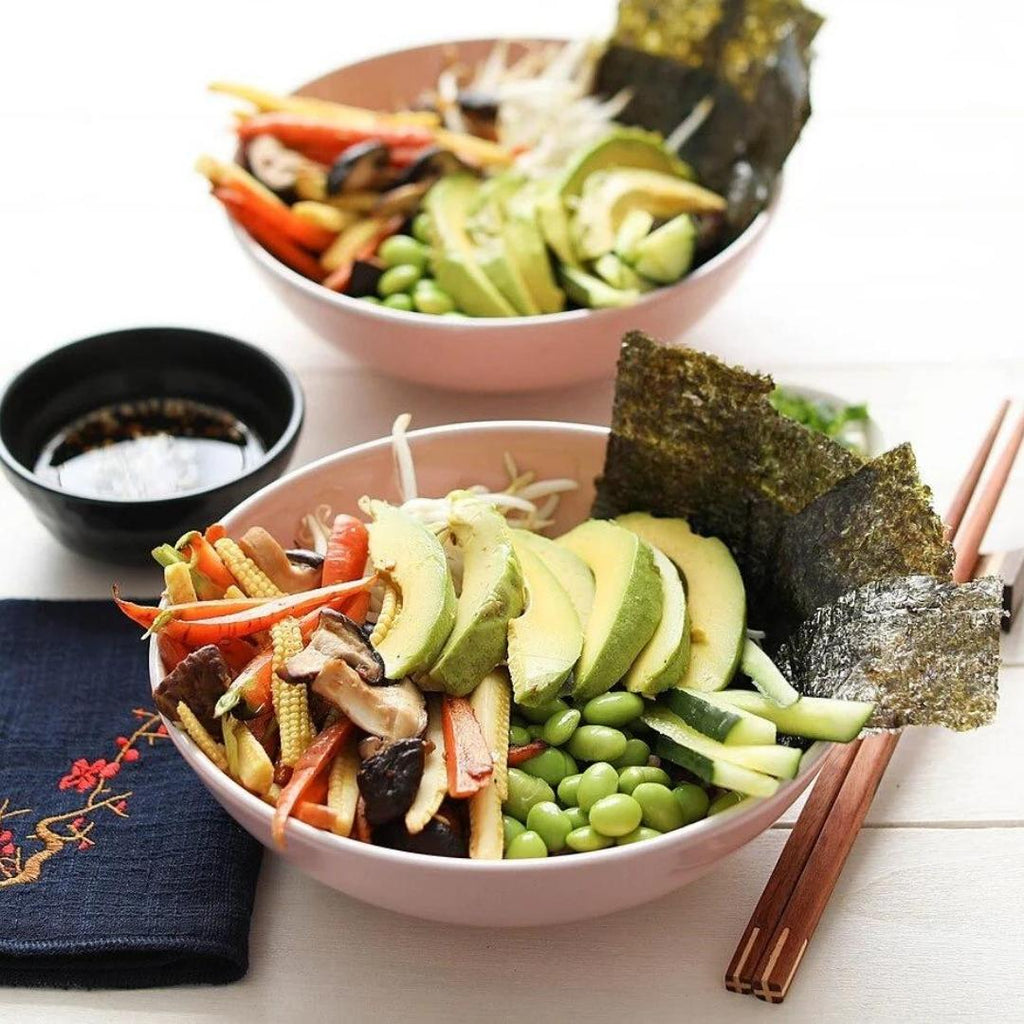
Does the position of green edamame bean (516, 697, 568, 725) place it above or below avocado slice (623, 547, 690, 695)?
below

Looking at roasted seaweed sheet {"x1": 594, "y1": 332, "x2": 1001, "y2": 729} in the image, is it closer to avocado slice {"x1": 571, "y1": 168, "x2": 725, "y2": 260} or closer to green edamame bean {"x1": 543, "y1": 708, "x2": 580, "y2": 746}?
green edamame bean {"x1": 543, "y1": 708, "x2": 580, "y2": 746}

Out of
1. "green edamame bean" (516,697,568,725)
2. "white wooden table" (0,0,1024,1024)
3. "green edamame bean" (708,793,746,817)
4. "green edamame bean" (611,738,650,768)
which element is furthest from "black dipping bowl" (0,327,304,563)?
"green edamame bean" (708,793,746,817)

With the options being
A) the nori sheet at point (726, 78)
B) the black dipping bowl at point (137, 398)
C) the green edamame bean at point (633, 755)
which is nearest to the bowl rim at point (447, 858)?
the green edamame bean at point (633, 755)

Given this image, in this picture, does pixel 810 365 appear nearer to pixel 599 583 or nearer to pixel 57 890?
pixel 599 583

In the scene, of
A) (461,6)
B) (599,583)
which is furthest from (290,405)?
(461,6)

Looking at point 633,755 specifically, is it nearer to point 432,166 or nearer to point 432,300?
point 432,300

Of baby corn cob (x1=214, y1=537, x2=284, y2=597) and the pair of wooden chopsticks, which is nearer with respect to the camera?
the pair of wooden chopsticks

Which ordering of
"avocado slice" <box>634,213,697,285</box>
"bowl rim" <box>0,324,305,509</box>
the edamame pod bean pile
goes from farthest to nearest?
"avocado slice" <box>634,213,697,285</box>, "bowl rim" <box>0,324,305,509</box>, the edamame pod bean pile

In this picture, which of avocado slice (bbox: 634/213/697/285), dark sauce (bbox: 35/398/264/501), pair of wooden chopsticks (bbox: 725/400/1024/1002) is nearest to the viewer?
pair of wooden chopsticks (bbox: 725/400/1024/1002)
